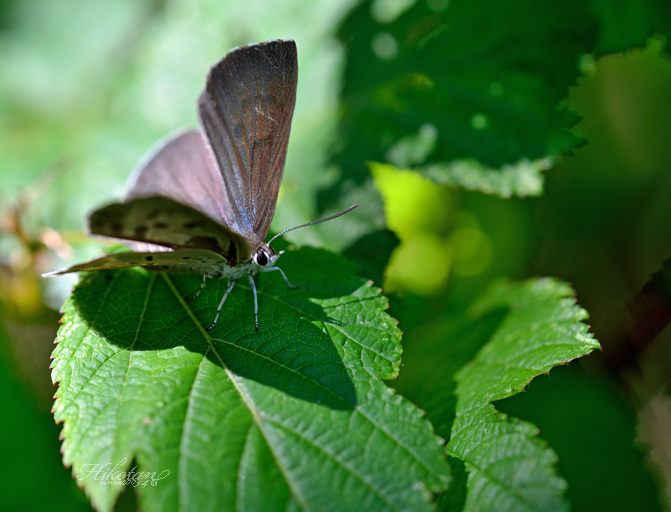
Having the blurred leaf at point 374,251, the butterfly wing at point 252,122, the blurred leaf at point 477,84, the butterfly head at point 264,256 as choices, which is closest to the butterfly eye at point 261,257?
the butterfly head at point 264,256

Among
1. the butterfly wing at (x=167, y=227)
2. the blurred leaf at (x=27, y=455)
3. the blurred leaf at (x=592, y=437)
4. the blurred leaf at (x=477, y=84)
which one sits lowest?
the blurred leaf at (x=592, y=437)

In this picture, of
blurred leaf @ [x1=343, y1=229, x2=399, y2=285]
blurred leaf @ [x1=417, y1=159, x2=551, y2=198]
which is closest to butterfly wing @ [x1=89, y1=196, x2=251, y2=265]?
blurred leaf @ [x1=343, y1=229, x2=399, y2=285]

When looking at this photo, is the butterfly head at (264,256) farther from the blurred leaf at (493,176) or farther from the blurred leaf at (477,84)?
the blurred leaf at (493,176)

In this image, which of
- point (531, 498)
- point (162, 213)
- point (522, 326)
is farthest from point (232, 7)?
point (531, 498)

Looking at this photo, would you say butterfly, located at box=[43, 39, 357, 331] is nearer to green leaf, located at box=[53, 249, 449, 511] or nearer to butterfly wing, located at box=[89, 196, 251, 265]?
butterfly wing, located at box=[89, 196, 251, 265]

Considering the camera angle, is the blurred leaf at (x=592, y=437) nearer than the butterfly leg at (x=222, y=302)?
No

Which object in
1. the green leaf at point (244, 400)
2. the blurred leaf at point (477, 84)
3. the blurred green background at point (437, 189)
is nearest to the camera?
the green leaf at point (244, 400)
